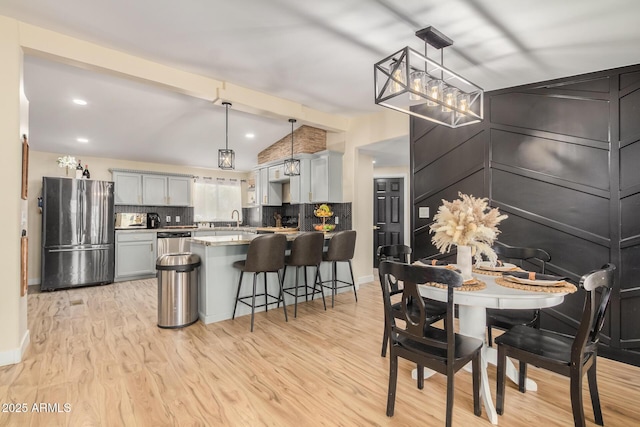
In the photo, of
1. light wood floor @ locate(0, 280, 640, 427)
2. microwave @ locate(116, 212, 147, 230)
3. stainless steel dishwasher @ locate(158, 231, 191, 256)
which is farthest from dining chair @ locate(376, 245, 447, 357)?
microwave @ locate(116, 212, 147, 230)

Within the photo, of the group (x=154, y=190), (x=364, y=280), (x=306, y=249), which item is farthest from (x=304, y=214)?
(x=154, y=190)

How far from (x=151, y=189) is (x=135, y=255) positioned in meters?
1.50

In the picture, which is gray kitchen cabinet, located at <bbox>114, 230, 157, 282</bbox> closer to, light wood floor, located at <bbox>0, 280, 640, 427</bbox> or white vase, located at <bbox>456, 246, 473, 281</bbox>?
light wood floor, located at <bbox>0, 280, 640, 427</bbox>

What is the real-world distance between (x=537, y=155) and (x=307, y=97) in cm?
284

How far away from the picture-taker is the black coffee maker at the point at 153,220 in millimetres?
6543

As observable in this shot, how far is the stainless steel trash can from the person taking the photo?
3.32 meters

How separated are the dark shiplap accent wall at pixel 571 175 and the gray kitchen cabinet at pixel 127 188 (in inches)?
238

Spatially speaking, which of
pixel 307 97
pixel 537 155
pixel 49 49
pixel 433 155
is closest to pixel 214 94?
pixel 307 97

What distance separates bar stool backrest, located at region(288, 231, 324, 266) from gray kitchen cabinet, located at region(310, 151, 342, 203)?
4.97 ft

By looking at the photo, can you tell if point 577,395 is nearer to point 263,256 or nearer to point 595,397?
point 595,397

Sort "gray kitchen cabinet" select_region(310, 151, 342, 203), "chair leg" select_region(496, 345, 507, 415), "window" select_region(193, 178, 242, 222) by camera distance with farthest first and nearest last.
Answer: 1. "window" select_region(193, 178, 242, 222)
2. "gray kitchen cabinet" select_region(310, 151, 342, 203)
3. "chair leg" select_region(496, 345, 507, 415)

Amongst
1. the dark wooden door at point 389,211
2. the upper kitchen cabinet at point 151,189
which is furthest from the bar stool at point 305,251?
the upper kitchen cabinet at point 151,189

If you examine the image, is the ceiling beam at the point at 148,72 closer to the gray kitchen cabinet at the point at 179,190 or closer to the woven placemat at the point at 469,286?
the woven placemat at the point at 469,286

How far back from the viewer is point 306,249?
3.72 m
